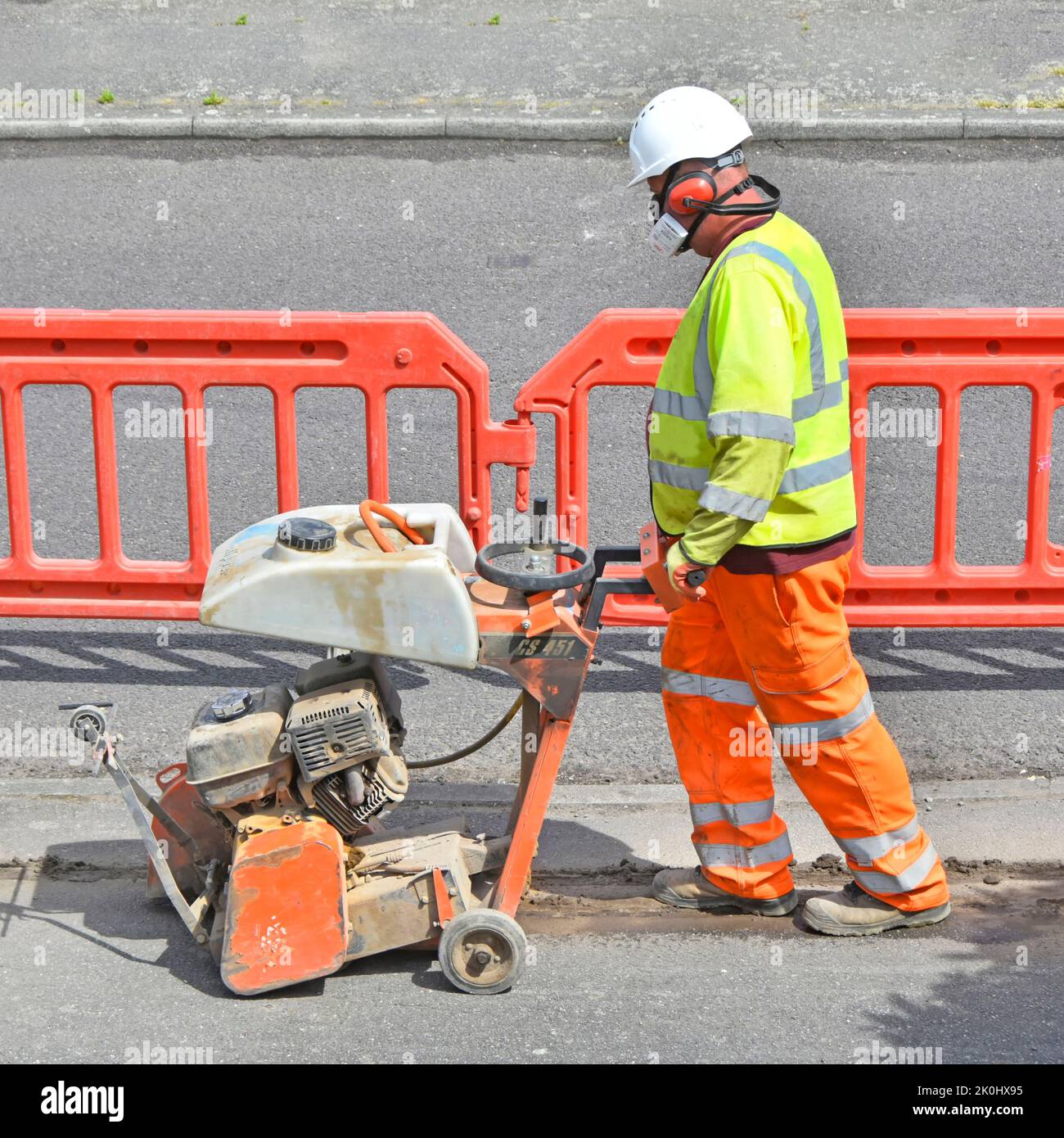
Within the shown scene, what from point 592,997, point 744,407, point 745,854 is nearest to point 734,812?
point 745,854

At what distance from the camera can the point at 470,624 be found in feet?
A: 12.8

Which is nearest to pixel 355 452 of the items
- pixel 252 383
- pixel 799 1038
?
pixel 252 383

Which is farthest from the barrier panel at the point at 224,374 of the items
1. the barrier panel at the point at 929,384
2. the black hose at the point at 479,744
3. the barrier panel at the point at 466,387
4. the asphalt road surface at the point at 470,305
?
the black hose at the point at 479,744

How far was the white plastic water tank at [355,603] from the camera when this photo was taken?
3.87 meters

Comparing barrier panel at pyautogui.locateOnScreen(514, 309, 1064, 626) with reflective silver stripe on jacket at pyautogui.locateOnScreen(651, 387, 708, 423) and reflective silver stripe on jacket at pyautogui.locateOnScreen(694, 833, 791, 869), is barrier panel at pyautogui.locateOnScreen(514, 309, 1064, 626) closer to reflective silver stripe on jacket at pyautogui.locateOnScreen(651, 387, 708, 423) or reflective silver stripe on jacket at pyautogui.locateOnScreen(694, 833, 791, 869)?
reflective silver stripe on jacket at pyautogui.locateOnScreen(694, 833, 791, 869)

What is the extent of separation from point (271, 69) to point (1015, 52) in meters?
5.76

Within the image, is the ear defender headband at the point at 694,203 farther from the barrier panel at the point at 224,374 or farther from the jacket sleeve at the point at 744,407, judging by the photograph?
the barrier panel at the point at 224,374

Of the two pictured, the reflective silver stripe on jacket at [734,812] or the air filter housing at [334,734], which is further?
the reflective silver stripe on jacket at [734,812]

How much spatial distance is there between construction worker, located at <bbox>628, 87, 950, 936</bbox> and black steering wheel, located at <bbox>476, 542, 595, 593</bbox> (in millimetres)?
251

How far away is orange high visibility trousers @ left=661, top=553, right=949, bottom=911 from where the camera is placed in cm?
416

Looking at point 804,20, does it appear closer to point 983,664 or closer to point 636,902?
point 983,664

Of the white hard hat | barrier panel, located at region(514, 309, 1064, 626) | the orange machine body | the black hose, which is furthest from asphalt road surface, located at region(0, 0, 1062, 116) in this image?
the orange machine body

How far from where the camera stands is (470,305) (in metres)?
9.23

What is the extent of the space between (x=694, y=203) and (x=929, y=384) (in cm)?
216
